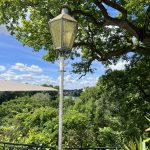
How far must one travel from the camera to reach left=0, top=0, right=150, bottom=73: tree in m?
12.7

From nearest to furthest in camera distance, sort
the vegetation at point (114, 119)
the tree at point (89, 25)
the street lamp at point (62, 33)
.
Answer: the street lamp at point (62, 33) < the tree at point (89, 25) < the vegetation at point (114, 119)

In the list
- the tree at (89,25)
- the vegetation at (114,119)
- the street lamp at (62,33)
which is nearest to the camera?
the street lamp at (62,33)

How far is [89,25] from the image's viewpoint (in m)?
14.8

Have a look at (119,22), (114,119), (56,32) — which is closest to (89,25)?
(119,22)

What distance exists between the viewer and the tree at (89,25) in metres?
12.7

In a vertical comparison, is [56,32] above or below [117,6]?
below

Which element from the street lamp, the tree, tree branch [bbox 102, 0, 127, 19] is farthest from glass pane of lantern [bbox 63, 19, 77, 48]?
tree branch [bbox 102, 0, 127, 19]

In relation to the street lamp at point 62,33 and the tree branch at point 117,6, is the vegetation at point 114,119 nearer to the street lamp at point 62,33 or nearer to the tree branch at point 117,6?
the tree branch at point 117,6

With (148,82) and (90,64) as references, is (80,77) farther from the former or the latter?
(148,82)

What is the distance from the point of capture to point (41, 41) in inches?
581

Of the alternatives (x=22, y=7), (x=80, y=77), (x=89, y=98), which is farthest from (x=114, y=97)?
(x=89, y=98)

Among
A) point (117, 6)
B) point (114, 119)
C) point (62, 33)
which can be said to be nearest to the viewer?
point (62, 33)

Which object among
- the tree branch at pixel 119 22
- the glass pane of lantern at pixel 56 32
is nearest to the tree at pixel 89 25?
the tree branch at pixel 119 22

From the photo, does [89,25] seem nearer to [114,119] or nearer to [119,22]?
[119,22]
